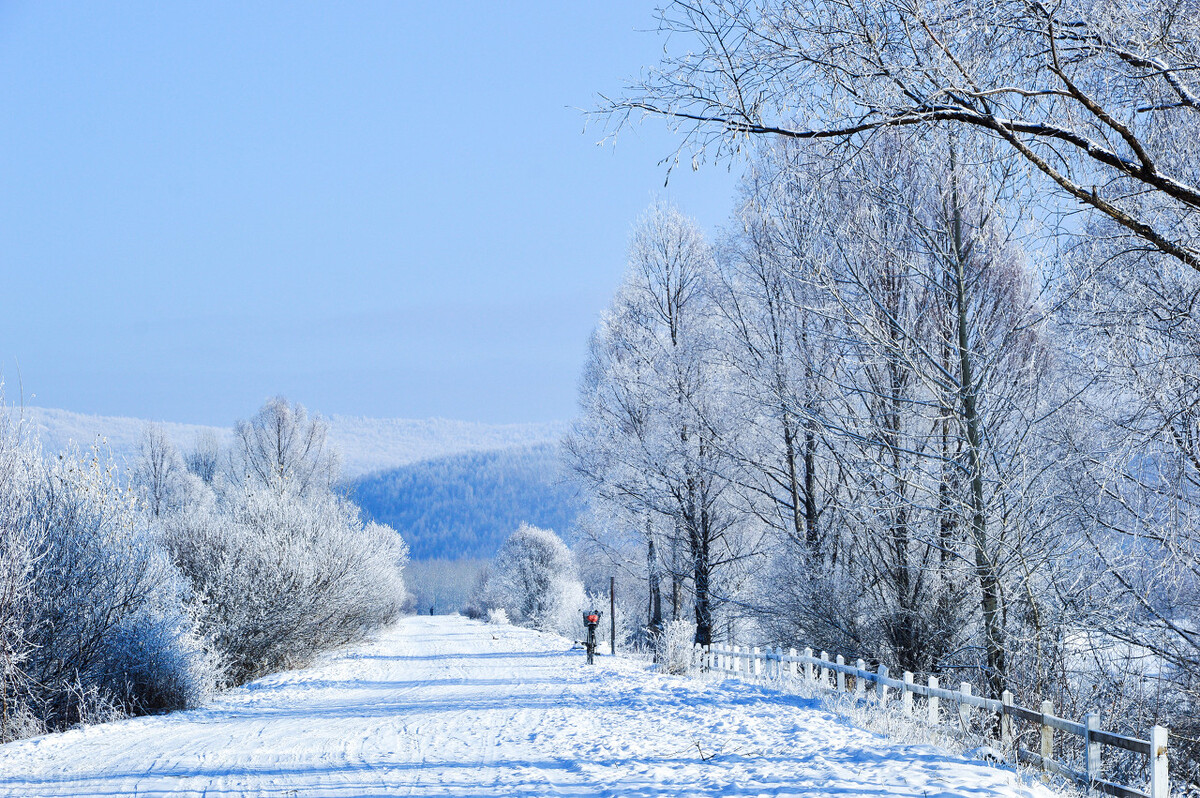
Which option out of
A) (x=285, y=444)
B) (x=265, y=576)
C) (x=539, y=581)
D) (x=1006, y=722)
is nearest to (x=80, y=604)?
(x=265, y=576)

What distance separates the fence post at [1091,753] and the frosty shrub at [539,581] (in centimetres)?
4079

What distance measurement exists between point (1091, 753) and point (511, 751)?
4.83m

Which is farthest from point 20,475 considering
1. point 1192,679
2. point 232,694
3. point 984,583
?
point 1192,679

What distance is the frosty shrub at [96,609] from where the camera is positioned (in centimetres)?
1080

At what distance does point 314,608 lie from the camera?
19.2 metres

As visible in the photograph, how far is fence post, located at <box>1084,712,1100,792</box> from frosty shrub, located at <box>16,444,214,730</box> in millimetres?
11595

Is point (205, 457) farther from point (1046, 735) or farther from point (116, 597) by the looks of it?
point (1046, 735)

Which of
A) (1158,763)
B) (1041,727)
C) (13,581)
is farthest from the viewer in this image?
(13,581)

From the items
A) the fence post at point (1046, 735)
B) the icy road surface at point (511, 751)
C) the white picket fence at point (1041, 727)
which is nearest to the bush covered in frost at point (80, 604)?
the icy road surface at point (511, 751)

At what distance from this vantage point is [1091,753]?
18.9 ft

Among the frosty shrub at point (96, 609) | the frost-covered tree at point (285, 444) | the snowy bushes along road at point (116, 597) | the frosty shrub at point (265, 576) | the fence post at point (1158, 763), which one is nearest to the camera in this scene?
the fence post at point (1158, 763)

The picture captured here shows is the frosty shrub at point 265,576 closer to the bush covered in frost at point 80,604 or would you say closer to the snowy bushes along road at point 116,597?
the snowy bushes along road at point 116,597

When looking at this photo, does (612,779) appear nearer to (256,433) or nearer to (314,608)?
(314,608)

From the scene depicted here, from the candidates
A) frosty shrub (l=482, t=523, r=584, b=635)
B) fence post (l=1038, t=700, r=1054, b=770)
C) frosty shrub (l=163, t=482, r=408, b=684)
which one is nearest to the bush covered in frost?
frosty shrub (l=163, t=482, r=408, b=684)
